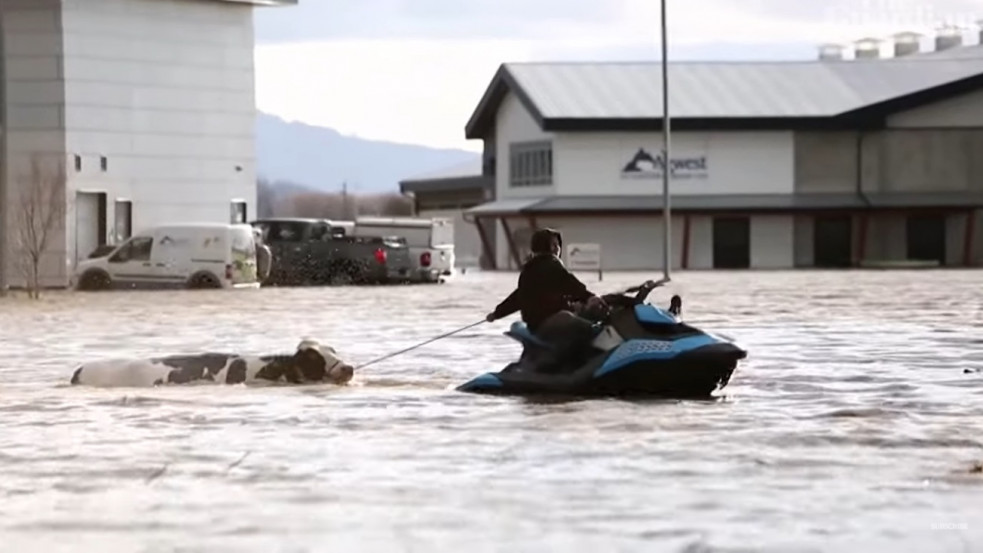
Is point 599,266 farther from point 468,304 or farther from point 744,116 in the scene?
point 468,304

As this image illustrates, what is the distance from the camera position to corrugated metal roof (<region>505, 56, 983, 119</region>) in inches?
3118

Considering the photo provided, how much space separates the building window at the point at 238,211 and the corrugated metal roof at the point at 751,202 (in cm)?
2243

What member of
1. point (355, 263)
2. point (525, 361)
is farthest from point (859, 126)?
point (525, 361)

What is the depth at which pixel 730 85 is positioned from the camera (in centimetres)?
8200

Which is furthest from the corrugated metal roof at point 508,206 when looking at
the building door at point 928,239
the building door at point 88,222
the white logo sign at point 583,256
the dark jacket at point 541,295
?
the dark jacket at point 541,295

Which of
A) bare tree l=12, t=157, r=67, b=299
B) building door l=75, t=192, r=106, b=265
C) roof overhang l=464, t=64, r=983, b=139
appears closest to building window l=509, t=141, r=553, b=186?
roof overhang l=464, t=64, r=983, b=139

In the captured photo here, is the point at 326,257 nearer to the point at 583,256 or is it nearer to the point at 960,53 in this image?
the point at 583,256

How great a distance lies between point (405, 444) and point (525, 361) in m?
4.02

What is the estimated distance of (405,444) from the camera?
1277cm

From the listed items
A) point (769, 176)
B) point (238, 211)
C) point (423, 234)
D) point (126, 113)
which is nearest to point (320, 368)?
point (126, 113)

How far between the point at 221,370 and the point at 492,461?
706 cm

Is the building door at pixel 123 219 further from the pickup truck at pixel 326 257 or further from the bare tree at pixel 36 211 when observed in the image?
the pickup truck at pixel 326 257

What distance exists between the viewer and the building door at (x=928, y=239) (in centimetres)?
7938

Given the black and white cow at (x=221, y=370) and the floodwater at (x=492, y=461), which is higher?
the black and white cow at (x=221, y=370)
